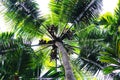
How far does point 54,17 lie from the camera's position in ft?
38.4

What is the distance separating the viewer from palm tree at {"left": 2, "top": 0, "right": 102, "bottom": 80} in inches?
442

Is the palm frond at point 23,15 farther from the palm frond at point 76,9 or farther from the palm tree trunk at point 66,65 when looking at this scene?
the palm tree trunk at point 66,65

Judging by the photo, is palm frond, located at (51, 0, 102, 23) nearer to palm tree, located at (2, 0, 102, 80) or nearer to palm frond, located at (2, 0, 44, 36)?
palm tree, located at (2, 0, 102, 80)

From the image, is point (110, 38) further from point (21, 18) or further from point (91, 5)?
point (21, 18)

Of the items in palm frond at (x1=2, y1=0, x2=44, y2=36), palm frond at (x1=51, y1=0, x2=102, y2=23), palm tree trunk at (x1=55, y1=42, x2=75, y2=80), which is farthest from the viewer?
palm frond at (x1=2, y1=0, x2=44, y2=36)

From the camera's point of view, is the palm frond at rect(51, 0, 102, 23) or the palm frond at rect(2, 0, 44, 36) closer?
the palm frond at rect(51, 0, 102, 23)

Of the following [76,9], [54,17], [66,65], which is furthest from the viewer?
[54,17]

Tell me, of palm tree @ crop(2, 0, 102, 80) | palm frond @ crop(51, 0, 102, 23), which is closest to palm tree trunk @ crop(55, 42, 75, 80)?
palm tree @ crop(2, 0, 102, 80)

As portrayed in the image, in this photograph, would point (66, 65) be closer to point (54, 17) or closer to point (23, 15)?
point (54, 17)

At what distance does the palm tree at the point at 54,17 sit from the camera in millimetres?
11219

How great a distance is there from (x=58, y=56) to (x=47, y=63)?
815 mm

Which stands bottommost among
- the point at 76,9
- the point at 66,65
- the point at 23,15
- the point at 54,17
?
the point at 66,65

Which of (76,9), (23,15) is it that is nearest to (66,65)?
(76,9)

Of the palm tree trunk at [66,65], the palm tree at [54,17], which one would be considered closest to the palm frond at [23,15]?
the palm tree at [54,17]
